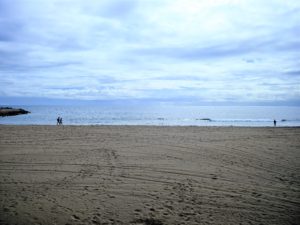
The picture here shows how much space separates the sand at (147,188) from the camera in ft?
24.1

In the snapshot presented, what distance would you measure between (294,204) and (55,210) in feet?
24.2

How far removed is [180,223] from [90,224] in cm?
234

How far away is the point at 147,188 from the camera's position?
955cm

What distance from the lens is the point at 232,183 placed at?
33.9 ft

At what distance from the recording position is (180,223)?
6.96 m

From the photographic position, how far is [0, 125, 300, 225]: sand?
7.36 m

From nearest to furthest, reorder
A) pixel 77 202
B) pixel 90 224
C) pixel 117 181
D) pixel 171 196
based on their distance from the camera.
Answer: pixel 90 224, pixel 77 202, pixel 171 196, pixel 117 181

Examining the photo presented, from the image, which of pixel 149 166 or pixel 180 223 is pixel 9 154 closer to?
pixel 149 166

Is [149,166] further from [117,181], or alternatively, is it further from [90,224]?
[90,224]

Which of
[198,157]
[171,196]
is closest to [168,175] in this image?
[171,196]

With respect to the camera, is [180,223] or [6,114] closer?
[180,223]

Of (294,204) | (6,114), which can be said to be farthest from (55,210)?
(6,114)

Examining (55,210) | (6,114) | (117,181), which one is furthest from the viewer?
(6,114)

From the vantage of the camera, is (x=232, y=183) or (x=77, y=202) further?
(x=232, y=183)
